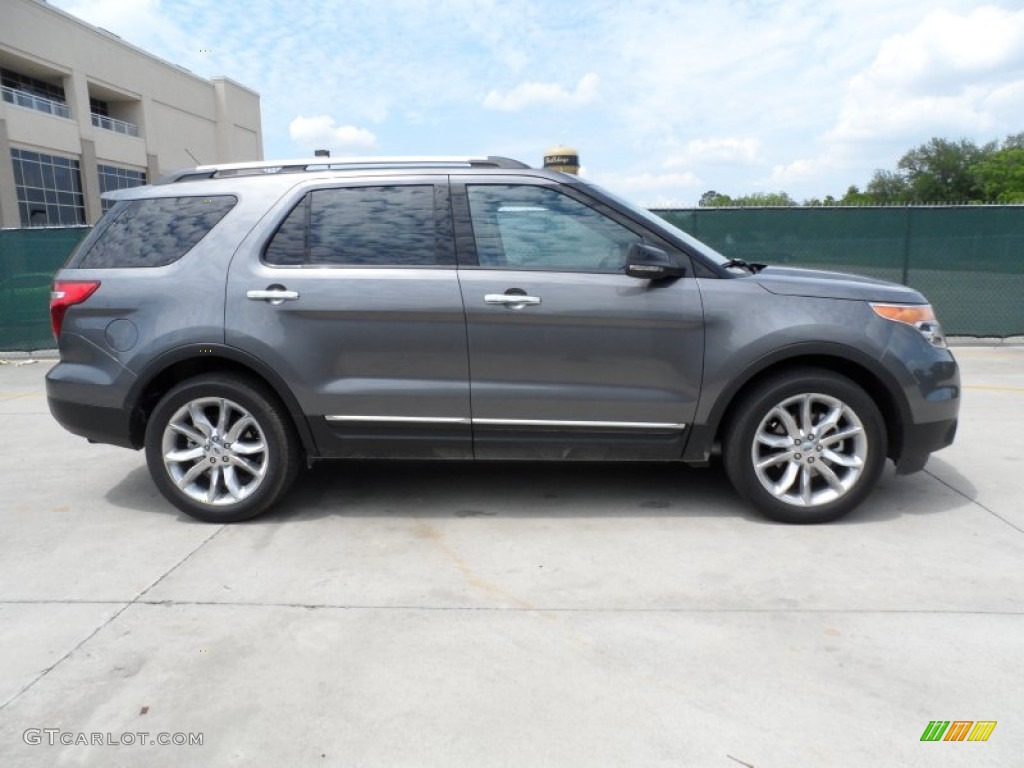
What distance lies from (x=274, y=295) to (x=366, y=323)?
1.71ft

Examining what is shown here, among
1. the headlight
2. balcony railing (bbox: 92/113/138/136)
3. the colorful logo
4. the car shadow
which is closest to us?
the colorful logo

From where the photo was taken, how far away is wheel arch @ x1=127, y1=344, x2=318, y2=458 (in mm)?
4234

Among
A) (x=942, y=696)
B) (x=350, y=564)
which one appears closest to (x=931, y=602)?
(x=942, y=696)

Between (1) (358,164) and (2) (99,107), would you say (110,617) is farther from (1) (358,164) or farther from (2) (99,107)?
(2) (99,107)

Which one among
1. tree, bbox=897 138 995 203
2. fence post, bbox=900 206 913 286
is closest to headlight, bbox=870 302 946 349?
fence post, bbox=900 206 913 286

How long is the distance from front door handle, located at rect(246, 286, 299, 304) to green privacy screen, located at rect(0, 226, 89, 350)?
7.94m

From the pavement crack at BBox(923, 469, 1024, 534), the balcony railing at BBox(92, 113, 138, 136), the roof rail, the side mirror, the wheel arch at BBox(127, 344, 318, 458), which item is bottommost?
the pavement crack at BBox(923, 469, 1024, 534)

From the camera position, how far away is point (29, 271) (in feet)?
34.9

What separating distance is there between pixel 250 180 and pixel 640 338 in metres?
2.39

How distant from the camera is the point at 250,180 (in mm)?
4453

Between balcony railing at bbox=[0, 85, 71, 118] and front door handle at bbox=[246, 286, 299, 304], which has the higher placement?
balcony railing at bbox=[0, 85, 71, 118]

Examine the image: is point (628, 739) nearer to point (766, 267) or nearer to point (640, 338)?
point (640, 338)

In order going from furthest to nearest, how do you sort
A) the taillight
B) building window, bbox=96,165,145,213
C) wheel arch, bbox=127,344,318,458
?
building window, bbox=96,165,145,213
the taillight
wheel arch, bbox=127,344,318,458

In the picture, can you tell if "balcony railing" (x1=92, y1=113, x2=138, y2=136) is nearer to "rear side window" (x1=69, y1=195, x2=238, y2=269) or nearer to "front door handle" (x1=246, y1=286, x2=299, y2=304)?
"rear side window" (x1=69, y1=195, x2=238, y2=269)
